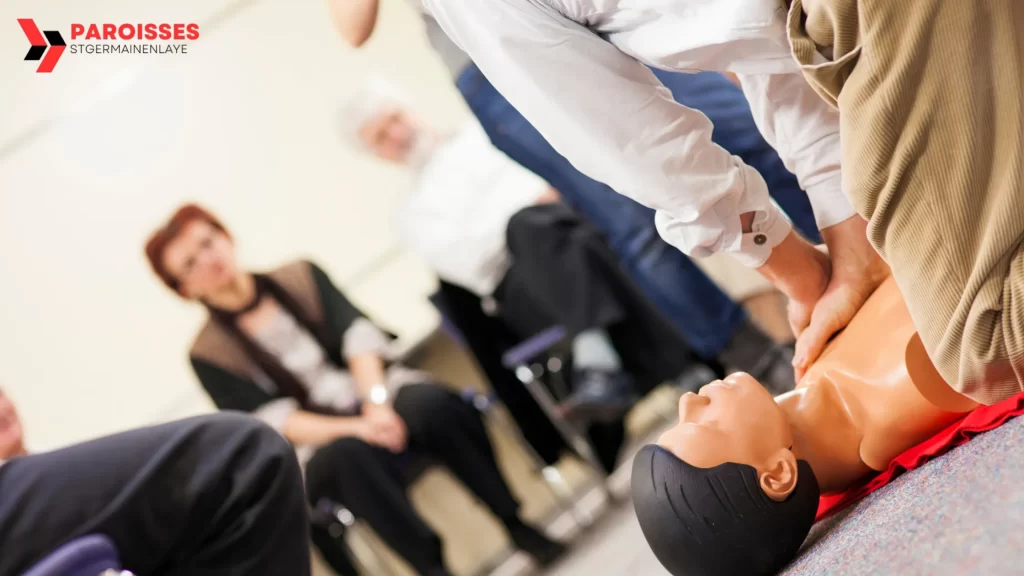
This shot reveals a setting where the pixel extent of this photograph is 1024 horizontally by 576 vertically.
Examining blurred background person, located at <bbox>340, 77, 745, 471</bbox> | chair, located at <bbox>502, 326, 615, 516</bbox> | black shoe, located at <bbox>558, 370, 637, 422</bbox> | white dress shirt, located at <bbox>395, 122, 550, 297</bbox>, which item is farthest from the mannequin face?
white dress shirt, located at <bbox>395, 122, 550, 297</bbox>

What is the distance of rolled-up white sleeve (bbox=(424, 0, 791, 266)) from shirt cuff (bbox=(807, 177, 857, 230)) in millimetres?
91

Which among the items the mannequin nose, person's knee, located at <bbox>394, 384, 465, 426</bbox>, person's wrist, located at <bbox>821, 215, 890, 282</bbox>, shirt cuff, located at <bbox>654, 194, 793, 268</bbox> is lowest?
person's knee, located at <bbox>394, 384, 465, 426</bbox>

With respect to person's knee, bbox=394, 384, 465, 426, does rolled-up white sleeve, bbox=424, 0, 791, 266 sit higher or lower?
higher

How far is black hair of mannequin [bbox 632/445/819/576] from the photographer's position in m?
1.01

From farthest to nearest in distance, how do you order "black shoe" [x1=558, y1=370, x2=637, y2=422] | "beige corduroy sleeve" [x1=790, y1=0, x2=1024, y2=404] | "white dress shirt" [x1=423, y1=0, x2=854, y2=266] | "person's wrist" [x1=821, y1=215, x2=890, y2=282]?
"black shoe" [x1=558, y1=370, x2=637, y2=422]
"person's wrist" [x1=821, y1=215, x2=890, y2=282]
"white dress shirt" [x1=423, y1=0, x2=854, y2=266]
"beige corduroy sleeve" [x1=790, y1=0, x2=1024, y2=404]

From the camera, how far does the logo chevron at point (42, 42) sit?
4.92 feet

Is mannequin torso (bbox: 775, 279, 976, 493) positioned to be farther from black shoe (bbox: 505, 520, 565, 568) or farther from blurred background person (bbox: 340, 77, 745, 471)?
black shoe (bbox: 505, 520, 565, 568)

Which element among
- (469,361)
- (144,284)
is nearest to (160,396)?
(144,284)

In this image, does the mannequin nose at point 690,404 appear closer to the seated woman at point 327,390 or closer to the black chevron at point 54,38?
the black chevron at point 54,38

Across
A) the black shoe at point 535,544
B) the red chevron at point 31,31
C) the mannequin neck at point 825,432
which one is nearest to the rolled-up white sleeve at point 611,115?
the mannequin neck at point 825,432

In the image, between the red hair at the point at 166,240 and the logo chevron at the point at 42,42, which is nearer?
the logo chevron at the point at 42,42

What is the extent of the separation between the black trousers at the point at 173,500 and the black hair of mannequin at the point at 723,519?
56 cm

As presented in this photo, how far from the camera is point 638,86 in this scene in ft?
3.41

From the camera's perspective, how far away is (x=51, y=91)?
6.74 ft
